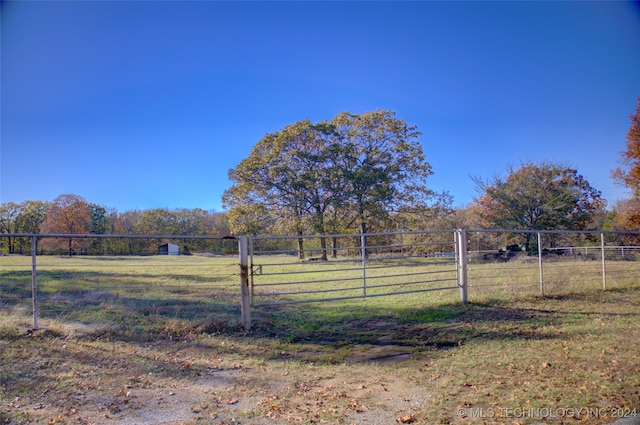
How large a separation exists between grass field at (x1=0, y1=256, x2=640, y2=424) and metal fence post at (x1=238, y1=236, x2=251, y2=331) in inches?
7.3

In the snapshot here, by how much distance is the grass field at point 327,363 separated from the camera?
143 inches

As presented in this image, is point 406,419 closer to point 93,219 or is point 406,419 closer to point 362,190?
point 362,190

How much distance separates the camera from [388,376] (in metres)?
4.57

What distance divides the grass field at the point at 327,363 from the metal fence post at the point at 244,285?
0.61 ft

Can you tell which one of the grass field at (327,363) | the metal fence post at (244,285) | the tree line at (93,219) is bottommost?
the grass field at (327,363)

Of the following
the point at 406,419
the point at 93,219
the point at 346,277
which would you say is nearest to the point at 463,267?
the point at 406,419

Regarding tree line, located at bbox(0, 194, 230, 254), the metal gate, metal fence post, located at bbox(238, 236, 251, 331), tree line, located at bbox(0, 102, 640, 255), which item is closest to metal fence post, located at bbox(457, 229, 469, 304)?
the metal gate

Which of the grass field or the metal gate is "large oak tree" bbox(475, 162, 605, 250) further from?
the grass field

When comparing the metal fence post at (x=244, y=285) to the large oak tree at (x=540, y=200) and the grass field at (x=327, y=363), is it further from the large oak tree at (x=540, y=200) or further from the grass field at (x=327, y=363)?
the large oak tree at (x=540, y=200)

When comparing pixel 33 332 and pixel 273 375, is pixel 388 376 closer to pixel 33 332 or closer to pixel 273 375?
pixel 273 375

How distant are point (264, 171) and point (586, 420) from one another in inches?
1086

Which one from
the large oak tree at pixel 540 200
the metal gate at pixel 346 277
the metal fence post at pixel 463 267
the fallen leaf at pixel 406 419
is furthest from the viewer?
the large oak tree at pixel 540 200

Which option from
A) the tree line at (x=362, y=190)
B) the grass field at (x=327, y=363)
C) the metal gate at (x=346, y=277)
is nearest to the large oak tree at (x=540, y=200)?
the tree line at (x=362, y=190)

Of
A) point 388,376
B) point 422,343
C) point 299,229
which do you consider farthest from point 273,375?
point 299,229
